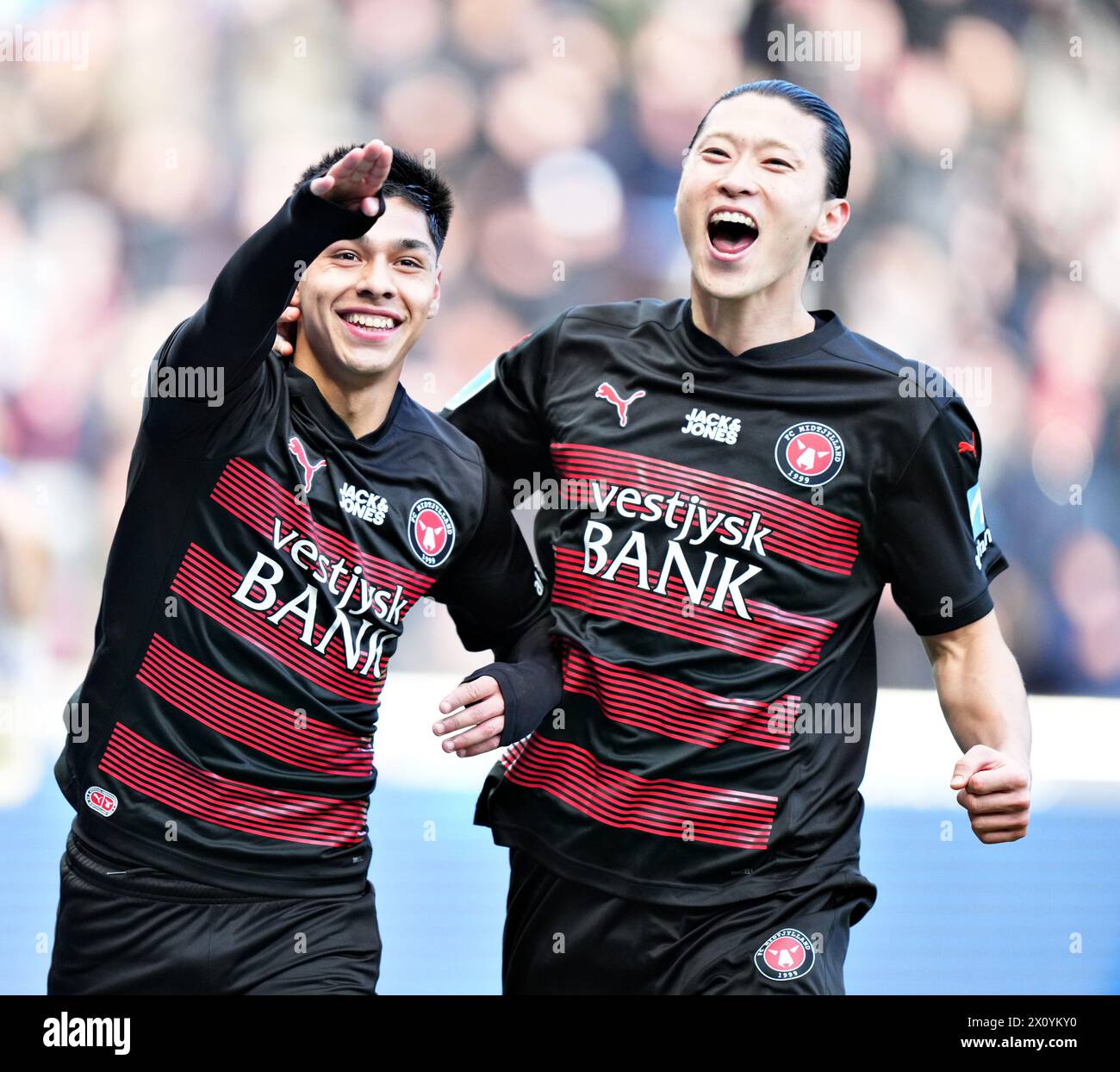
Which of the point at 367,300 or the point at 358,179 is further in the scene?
the point at 367,300

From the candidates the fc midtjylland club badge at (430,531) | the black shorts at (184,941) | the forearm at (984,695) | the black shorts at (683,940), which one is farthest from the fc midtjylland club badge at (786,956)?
the fc midtjylland club badge at (430,531)

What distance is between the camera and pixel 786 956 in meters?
2.38

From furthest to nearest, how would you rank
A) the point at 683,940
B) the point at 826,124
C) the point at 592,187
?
1. the point at 592,187
2. the point at 826,124
3. the point at 683,940

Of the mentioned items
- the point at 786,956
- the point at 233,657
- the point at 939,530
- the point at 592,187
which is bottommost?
the point at 786,956

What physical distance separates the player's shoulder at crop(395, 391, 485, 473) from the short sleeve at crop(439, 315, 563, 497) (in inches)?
3.5

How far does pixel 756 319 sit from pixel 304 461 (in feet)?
2.82

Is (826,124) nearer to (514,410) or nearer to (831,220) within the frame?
(831,220)

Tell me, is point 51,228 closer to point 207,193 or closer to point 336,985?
point 207,193

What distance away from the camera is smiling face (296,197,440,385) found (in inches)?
98.7

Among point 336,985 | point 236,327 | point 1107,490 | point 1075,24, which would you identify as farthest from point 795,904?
point 1075,24

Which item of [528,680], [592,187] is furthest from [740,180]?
[592,187]

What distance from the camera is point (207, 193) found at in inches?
271

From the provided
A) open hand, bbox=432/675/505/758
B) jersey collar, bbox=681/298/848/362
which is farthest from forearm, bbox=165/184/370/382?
jersey collar, bbox=681/298/848/362

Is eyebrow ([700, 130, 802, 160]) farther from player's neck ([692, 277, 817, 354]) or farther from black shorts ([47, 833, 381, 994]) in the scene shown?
black shorts ([47, 833, 381, 994])
